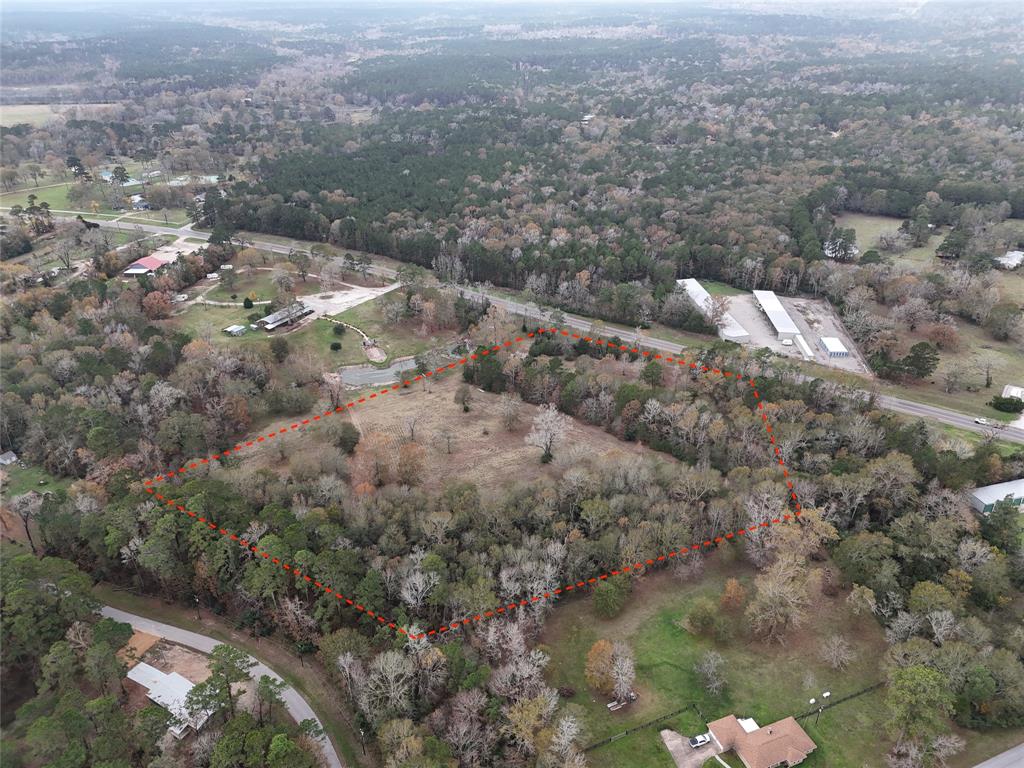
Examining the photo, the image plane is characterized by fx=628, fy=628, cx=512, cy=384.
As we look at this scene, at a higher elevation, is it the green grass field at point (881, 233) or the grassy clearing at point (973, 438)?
the green grass field at point (881, 233)

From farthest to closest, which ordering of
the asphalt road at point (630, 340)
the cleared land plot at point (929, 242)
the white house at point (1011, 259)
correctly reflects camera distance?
1. the white house at point (1011, 259)
2. the cleared land plot at point (929, 242)
3. the asphalt road at point (630, 340)

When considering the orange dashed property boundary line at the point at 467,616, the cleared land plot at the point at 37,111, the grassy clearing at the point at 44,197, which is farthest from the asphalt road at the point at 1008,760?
the cleared land plot at the point at 37,111

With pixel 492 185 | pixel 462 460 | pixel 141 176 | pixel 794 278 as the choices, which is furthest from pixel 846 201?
pixel 141 176

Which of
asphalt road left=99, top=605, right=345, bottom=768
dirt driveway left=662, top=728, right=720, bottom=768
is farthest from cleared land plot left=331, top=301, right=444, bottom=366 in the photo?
dirt driveway left=662, top=728, right=720, bottom=768

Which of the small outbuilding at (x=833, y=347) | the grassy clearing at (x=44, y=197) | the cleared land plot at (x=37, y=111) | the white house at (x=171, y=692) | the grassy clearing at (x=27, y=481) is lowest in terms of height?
the white house at (x=171, y=692)

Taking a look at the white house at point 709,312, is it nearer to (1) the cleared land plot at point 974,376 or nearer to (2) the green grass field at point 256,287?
(1) the cleared land plot at point 974,376

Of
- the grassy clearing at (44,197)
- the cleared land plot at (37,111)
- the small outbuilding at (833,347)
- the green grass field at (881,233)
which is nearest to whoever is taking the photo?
the small outbuilding at (833,347)

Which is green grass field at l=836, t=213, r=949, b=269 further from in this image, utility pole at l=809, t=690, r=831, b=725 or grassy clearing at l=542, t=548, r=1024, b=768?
utility pole at l=809, t=690, r=831, b=725

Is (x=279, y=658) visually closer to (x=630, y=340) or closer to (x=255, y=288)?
(x=630, y=340)
